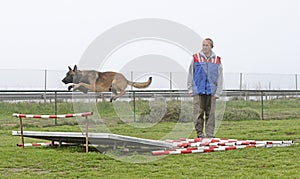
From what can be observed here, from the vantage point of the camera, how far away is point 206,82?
408 inches

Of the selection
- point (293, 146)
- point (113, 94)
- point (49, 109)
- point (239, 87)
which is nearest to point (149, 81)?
point (113, 94)

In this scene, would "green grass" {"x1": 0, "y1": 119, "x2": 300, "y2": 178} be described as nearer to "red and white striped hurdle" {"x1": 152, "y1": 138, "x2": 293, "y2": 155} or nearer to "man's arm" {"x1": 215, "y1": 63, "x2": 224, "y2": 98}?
"red and white striped hurdle" {"x1": 152, "y1": 138, "x2": 293, "y2": 155}

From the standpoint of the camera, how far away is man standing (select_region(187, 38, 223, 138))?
10.4 m

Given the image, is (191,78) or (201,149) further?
(191,78)

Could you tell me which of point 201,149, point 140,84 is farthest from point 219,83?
point 201,149

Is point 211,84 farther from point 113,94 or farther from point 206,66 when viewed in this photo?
point 113,94

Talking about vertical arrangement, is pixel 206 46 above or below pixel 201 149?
above

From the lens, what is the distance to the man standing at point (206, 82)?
1036 cm

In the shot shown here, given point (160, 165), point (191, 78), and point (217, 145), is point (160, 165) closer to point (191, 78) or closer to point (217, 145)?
point (217, 145)

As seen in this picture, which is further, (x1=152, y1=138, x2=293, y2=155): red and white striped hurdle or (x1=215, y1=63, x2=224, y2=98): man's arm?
(x1=215, y1=63, x2=224, y2=98): man's arm

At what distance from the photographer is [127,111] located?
15.2 m

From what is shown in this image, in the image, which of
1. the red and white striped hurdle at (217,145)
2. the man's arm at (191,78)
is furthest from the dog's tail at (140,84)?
the red and white striped hurdle at (217,145)

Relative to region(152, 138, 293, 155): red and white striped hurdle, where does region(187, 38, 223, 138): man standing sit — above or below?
above

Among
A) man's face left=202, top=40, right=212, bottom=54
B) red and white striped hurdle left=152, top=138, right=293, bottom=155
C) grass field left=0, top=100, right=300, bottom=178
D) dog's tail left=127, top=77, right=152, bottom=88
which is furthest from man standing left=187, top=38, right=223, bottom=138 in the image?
grass field left=0, top=100, right=300, bottom=178
